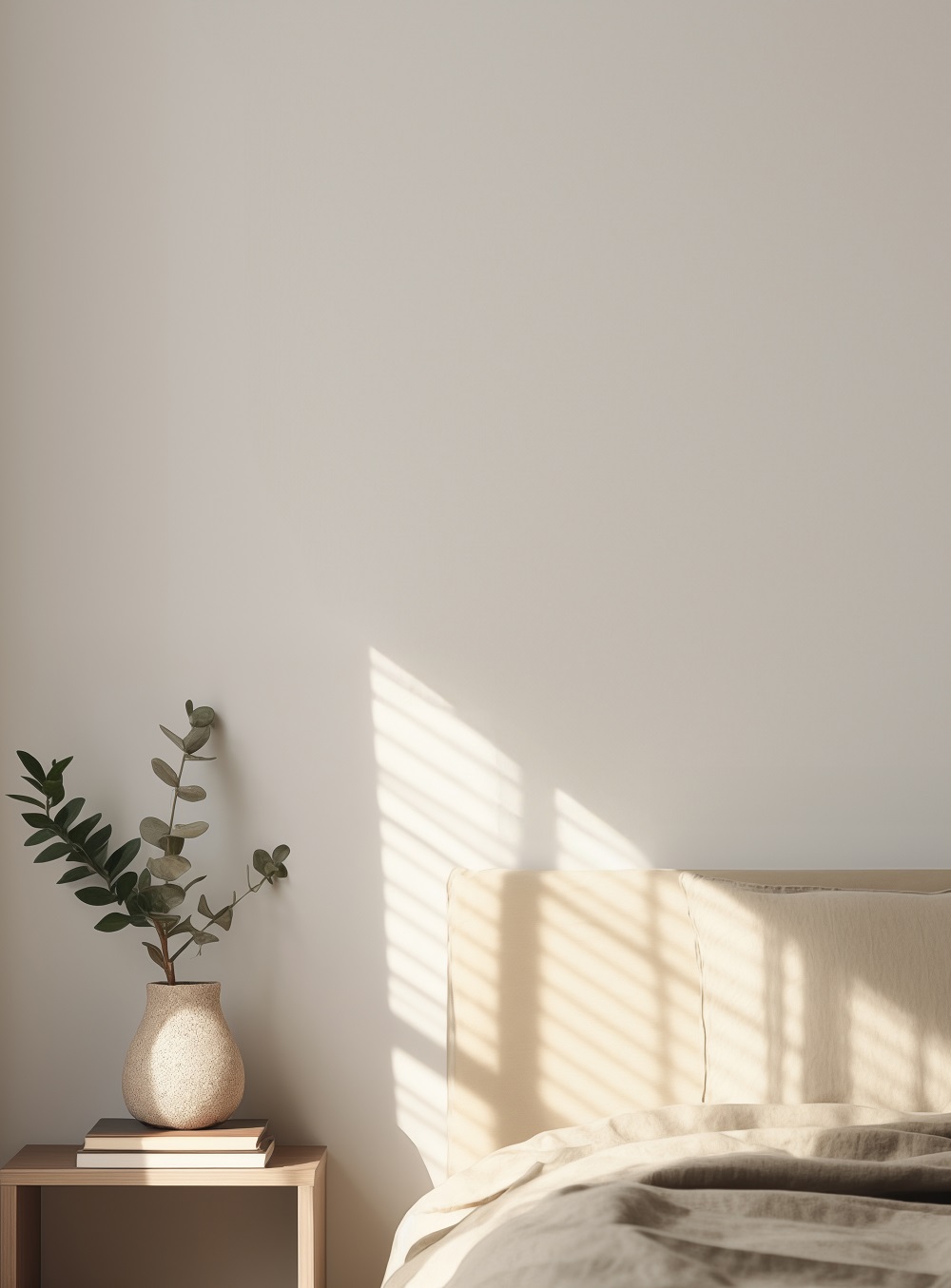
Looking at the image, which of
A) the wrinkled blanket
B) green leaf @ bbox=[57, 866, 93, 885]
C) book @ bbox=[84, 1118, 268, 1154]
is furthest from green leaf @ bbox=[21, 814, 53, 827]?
the wrinkled blanket

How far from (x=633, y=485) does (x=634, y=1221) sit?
1.56 meters

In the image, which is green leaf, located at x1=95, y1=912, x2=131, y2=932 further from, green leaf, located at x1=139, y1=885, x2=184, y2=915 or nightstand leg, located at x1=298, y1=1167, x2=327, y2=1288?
nightstand leg, located at x1=298, y1=1167, x2=327, y2=1288

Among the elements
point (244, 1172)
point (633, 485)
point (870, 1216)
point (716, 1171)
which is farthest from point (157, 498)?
point (870, 1216)

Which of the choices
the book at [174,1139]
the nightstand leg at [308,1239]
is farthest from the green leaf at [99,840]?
the nightstand leg at [308,1239]

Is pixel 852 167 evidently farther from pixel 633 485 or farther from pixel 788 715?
pixel 788 715

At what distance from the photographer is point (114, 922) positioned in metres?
2.31

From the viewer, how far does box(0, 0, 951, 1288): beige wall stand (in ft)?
8.07

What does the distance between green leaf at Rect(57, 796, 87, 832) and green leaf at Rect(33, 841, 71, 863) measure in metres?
0.04

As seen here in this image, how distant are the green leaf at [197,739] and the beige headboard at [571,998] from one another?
623 mm

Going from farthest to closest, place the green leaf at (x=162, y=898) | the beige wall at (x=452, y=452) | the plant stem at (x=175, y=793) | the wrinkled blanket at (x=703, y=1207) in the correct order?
the beige wall at (x=452, y=452), the plant stem at (x=175, y=793), the green leaf at (x=162, y=898), the wrinkled blanket at (x=703, y=1207)

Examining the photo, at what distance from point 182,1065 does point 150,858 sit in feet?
1.41

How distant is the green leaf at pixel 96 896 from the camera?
2.30 metres

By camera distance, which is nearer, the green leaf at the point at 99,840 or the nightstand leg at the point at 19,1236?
the nightstand leg at the point at 19,1236

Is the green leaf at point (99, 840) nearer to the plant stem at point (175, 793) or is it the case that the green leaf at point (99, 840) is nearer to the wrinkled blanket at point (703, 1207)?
the plant stem at point (175, 793)
